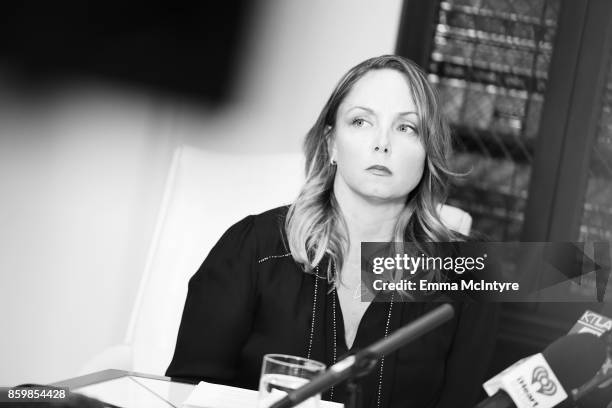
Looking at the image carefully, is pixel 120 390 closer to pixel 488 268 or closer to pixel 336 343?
pixel 336 343

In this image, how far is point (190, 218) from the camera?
199 cm

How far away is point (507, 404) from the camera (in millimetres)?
894

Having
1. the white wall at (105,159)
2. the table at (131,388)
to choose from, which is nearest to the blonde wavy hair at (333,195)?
the table at (131,388)

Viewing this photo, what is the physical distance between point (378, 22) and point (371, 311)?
4.14 feet

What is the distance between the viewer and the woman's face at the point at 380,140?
1.62 m

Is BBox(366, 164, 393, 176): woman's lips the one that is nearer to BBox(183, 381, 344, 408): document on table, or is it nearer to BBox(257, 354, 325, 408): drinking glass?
BBox(183, 381, 344, 408): document on table

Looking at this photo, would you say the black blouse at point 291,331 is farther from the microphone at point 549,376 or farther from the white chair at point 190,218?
the microphone at point 549,376

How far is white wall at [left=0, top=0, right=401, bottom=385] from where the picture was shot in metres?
2.62

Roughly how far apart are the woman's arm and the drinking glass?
57 cm

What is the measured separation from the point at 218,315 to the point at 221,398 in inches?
17.2

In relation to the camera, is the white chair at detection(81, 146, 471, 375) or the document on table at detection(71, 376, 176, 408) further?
the white chair at detection(81, 146, 471, 375)

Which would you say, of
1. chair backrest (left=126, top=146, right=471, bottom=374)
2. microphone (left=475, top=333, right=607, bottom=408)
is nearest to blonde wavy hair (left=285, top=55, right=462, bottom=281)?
chair backrest (left=126, top=146, right=471, bottom=374)

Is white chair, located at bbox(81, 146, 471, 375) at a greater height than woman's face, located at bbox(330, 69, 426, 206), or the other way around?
woman's face, located at bbox(330, 69, 426, 206)

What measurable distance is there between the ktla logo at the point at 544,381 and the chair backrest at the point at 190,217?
1.02m
